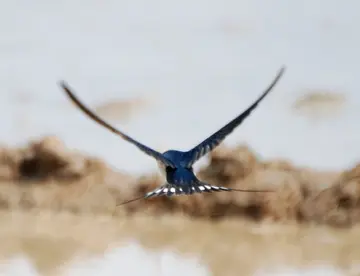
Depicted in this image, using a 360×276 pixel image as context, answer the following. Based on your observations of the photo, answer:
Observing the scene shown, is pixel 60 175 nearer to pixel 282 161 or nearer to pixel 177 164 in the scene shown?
pixel 282 161

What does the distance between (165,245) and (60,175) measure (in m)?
1.00

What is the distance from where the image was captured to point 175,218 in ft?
14.8

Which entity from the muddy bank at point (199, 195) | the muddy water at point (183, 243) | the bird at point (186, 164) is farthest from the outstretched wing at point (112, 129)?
the muddy bank at point (199, 195)

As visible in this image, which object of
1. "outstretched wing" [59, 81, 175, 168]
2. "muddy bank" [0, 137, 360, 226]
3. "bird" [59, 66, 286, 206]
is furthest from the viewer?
"muddy bank" [0, 137, 360, 226]

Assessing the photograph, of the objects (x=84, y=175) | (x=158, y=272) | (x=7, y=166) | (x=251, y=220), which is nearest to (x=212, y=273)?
(x=158, y=272)

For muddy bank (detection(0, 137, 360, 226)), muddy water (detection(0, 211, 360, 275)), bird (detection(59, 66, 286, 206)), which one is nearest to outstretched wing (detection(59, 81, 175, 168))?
bird (detection(59, 66, 286, 206))

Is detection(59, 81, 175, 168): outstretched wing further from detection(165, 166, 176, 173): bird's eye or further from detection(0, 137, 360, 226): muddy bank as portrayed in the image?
→ detection(0, 137, 360, 226): muddy bank

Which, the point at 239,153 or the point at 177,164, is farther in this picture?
the point at 239,153

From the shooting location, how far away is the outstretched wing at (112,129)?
1480mm

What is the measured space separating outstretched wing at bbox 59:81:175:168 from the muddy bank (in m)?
2.48

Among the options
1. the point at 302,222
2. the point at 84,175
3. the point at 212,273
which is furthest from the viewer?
the point at 84,175

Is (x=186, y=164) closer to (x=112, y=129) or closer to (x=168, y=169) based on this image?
(x=168, y=169)

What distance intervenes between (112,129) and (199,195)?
2.94m

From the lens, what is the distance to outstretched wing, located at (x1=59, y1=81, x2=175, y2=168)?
148 cm
